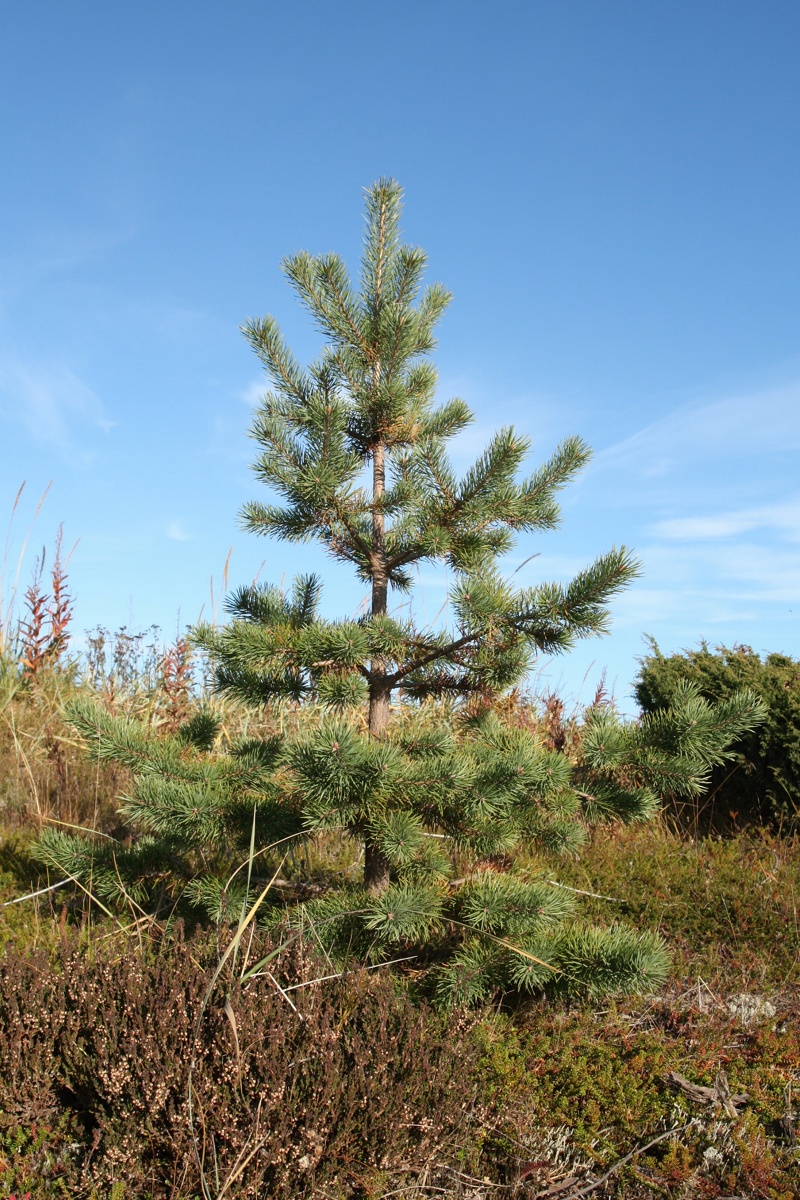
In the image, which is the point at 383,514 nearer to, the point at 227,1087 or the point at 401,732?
the point at 401,732

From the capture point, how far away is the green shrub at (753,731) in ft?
23.5

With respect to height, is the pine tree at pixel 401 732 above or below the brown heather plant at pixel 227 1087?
above

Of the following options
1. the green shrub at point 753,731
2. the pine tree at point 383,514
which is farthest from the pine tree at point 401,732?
the green shrub at point 753,731

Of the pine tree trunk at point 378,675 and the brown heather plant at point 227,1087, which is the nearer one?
the brown heather plant at point 227,1087

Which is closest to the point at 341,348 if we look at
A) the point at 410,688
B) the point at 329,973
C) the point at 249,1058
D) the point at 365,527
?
the point at 365,527

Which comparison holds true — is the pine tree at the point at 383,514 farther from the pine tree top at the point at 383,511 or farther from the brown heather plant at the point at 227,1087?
the brown heather plant at the point at 227,1087

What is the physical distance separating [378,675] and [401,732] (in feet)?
1.01

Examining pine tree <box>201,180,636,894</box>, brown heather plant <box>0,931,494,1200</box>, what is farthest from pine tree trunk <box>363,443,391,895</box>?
brown heather plant <box>0,931,494,1200</box>

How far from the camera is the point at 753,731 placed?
7.27m

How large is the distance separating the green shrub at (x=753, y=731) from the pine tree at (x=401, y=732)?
2.95 metres

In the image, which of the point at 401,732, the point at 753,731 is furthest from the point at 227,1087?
the point at 753,731

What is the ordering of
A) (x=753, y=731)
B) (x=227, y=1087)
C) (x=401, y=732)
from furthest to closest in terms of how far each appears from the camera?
1. (x=753, y=731)
2. (x=401, y=732)
3. (x=227, y=1087)

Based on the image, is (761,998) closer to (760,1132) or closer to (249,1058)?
(760,1132)

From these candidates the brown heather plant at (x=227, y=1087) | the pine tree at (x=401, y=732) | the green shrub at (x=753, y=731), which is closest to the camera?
the brown heather plant at (x=227, y=1087)
